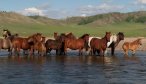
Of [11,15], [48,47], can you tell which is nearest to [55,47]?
[48,47]

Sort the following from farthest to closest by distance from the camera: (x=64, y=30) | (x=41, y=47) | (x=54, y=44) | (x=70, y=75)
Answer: (x=64, y=30)
(x=54, y=44)
(x=41, y=47)
(x=70, y=75)

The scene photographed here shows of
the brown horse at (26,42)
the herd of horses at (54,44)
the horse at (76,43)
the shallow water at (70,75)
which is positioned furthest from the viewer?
the horse at (76,43)

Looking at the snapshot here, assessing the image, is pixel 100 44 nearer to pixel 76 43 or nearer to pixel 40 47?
pixel 76 43

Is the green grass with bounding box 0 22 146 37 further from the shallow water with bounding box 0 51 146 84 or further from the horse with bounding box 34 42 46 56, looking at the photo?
the shallow water with bounding box 0 51 146 84

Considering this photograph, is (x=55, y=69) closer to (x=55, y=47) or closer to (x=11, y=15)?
(x=55, y=47)

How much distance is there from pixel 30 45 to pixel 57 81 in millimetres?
13788

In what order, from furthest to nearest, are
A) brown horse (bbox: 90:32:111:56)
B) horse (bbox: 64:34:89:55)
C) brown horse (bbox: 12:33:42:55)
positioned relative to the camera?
horse (bbox: 64:34:89:55), brown horse (bbox: 12:33:42:55), brown horse (bbox: 90:32:111:56)

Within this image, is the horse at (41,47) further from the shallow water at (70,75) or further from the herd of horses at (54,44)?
the shallow water at (70,75)

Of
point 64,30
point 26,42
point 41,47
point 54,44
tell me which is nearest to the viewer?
point 41,47

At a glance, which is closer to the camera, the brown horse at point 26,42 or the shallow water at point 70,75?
the shallow water at point 70,75

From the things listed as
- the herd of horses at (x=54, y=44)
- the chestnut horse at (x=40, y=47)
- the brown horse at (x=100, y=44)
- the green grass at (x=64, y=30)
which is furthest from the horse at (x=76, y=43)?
the green grass at (x=64, y=30)

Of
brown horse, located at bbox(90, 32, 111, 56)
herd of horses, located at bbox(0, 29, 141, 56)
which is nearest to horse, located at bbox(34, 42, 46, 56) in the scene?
herd of horses, located at bbox(0, 29, 141, 56)

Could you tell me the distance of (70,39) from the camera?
95.2 feet

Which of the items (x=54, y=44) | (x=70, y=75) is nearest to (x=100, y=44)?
(x=54, y=44)
